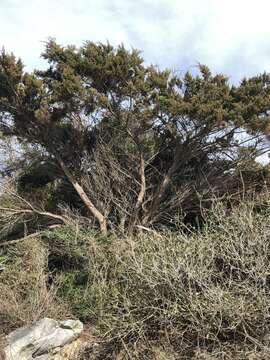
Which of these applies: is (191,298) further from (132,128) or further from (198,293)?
(132,128)

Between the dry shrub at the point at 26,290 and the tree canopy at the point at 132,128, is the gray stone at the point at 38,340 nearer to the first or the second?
the dry shrub at the point at 26,290

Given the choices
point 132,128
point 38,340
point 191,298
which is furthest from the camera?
point 132,128

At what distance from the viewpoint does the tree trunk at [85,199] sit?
13587 millimetres

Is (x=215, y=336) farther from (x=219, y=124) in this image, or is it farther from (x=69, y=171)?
(x=69, y=171)

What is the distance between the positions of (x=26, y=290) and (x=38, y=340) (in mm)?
1705

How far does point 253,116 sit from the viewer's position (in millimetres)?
13164

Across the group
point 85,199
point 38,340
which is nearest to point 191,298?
point 38,340

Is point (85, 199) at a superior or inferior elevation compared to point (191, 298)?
superior

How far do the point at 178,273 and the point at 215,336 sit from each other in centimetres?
98

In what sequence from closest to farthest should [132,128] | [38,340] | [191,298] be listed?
[191,298] < [38,340] < [132,128]

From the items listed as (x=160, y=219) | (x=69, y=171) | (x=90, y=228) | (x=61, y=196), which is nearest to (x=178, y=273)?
(x=90, y=228)

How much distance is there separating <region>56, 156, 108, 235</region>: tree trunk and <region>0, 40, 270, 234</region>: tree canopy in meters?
0.03

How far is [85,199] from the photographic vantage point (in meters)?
14.1

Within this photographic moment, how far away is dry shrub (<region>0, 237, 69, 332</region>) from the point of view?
8977 millimetres
